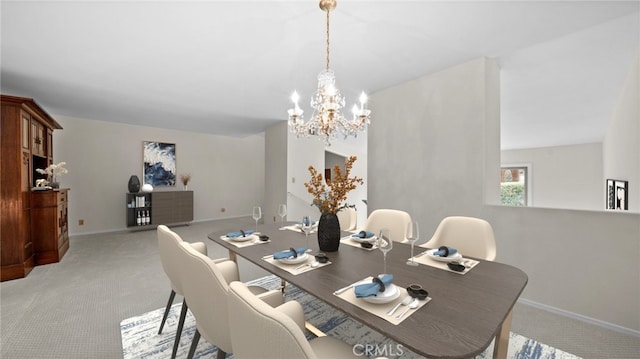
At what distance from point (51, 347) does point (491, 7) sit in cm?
403

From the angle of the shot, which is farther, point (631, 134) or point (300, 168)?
point (300, 168)

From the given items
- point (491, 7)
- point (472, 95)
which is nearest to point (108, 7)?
point (491, 7)

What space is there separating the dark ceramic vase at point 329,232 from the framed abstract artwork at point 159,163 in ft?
18.8

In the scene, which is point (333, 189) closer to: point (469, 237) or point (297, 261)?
point (297, 261)

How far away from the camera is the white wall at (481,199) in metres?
1.99

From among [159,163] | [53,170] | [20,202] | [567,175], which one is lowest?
[20,202]

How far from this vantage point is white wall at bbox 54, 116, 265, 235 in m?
5.06

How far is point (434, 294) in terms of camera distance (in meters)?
1.11

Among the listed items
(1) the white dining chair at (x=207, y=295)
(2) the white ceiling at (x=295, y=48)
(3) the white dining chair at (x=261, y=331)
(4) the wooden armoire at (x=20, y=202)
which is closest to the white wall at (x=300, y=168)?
(2) the white ceiling at (x=295, y=48)

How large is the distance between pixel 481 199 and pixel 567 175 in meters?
5.20

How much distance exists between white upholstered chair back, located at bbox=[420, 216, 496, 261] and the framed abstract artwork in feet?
20.2

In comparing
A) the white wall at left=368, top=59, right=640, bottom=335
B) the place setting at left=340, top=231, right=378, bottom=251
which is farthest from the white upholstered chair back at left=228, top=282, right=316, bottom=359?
the white wall at left=368, top=59, right=640, bottom=335

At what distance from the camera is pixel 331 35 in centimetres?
225

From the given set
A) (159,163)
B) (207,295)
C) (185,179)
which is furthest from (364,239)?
(159,163)
